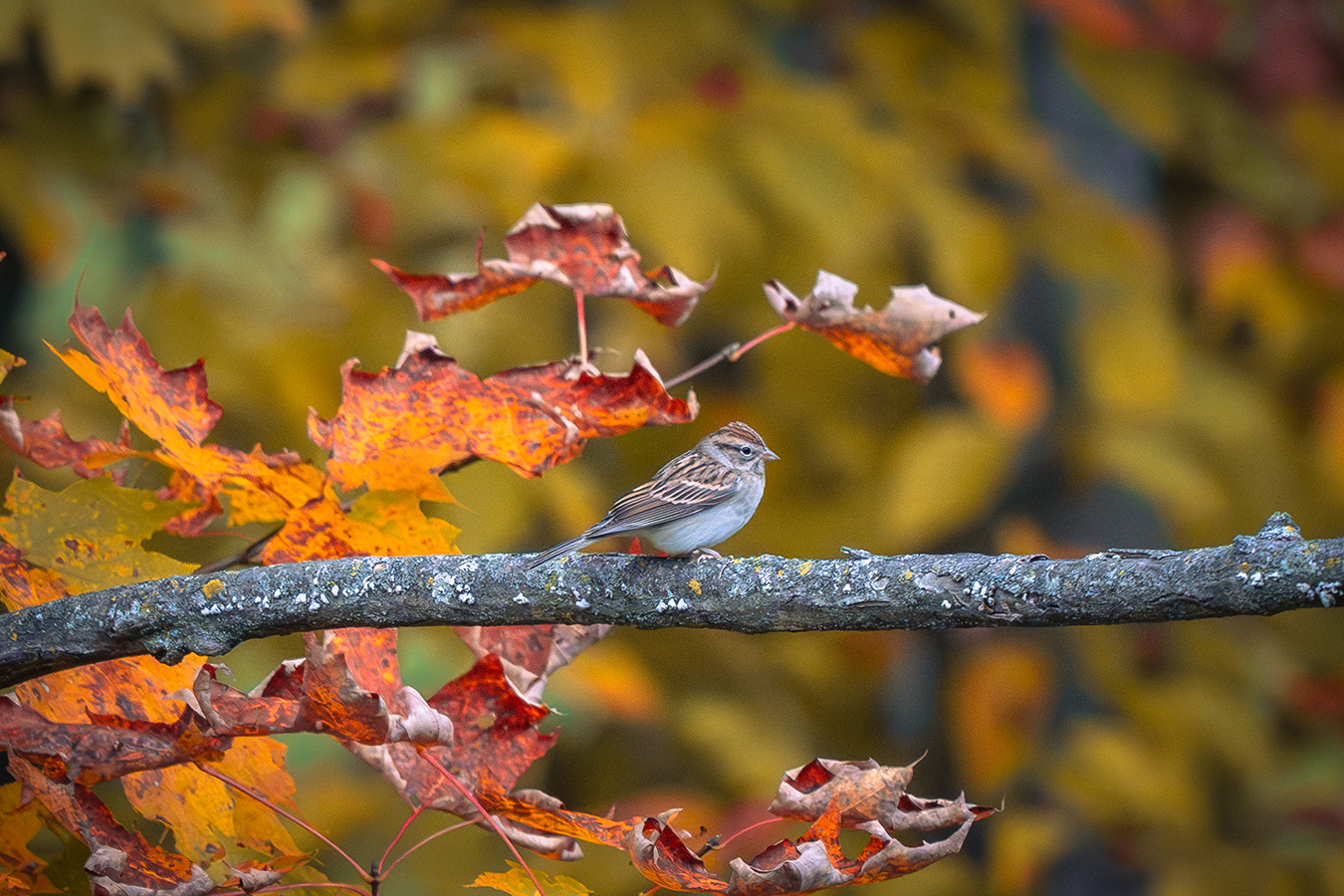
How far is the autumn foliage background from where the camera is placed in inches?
141

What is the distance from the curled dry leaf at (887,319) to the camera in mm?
1647

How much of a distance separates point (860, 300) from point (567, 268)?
2.71 metres

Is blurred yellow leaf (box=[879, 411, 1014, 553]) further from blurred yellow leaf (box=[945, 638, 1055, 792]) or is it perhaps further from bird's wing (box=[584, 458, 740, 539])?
bird's wing (box=[584, 458, 740, 539])

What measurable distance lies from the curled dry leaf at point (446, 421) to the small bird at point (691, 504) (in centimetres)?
51

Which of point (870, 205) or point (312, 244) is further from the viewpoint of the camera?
point (312, 244)

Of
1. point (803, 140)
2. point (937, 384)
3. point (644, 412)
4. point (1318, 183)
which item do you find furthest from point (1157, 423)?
point (644, 412)

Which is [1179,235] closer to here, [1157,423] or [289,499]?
[1157,423]

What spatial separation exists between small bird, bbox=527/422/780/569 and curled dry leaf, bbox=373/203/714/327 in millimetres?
559

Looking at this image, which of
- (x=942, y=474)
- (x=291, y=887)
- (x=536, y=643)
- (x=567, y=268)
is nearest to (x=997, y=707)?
(x=942, y=474)

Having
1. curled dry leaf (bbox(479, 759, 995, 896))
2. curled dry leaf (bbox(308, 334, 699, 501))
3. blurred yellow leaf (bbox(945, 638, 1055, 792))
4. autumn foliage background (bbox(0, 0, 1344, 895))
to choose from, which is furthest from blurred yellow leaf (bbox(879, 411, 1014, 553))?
curled dry leaf (bbox(479, 759, 995, 896))

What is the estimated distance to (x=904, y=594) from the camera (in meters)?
1.29

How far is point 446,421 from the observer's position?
1.63 meters

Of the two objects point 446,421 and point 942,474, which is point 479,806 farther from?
point 942,474

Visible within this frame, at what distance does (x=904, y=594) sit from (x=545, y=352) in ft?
9.39
